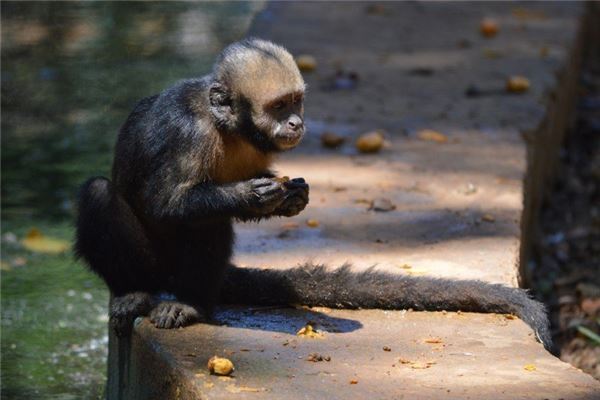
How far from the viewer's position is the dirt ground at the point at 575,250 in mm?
6062

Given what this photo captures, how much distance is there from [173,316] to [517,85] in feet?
13.7

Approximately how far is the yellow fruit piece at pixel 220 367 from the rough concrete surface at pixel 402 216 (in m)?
0.03

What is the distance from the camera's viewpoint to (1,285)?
651 centimetres

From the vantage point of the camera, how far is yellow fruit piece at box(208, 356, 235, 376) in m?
3.86

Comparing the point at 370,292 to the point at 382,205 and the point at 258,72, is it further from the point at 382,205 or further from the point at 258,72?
the point at 382,205

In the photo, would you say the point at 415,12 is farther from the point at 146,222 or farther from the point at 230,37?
the point at 146,222

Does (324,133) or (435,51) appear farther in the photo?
(435,51)

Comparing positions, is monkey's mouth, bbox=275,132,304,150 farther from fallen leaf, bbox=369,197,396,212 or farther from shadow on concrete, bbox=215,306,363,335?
fallen leaf, bbox=369,197,396,212

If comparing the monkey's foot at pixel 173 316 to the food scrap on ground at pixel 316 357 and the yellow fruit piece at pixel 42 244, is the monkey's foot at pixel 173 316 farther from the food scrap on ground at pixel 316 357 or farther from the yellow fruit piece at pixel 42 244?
the yellow fruit piece at pixel 42 244

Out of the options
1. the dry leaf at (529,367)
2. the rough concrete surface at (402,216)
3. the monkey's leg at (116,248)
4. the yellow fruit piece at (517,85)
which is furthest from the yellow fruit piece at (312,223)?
the yellow fruit piece at (517,85)

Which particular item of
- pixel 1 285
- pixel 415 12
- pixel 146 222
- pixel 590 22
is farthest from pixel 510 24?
pixel 146 222

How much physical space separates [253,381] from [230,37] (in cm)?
705

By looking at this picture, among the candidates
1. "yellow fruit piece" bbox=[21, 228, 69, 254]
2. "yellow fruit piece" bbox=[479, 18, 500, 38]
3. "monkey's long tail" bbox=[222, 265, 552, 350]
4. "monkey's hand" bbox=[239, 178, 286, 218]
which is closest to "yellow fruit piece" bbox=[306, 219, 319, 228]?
"monkey's long tail" bbox=[222, 265, 552, 350]

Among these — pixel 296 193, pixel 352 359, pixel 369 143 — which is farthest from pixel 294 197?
pixel 369 143
